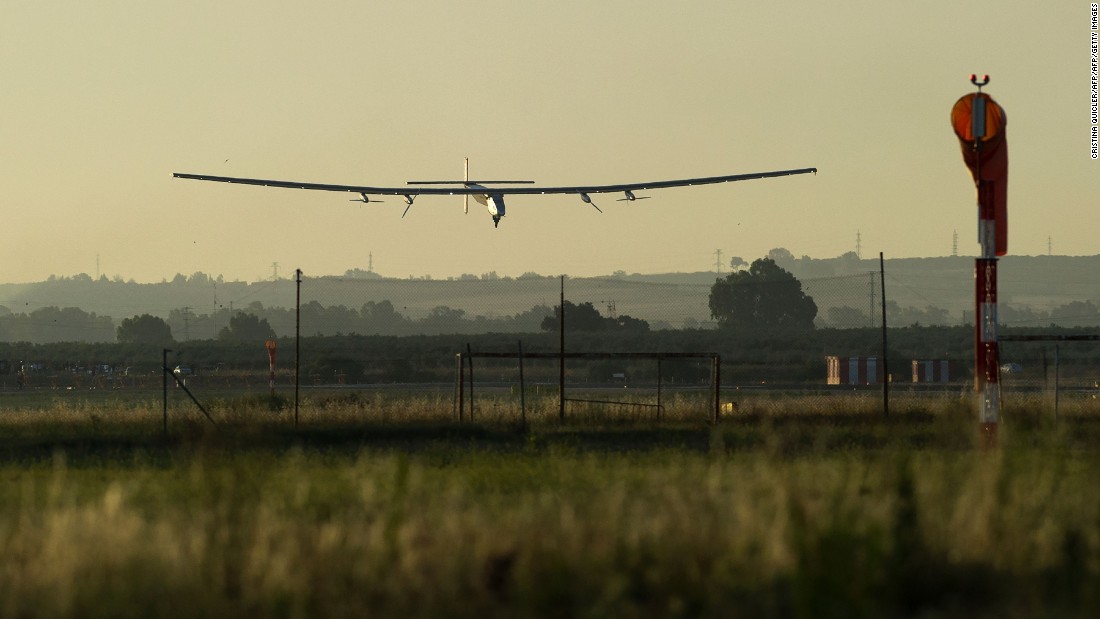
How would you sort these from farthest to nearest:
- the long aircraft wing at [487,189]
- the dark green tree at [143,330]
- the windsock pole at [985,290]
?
the dark green tree at [143,330]
the long aircraft wing at [487,189]
the windsock pole at [985,290]

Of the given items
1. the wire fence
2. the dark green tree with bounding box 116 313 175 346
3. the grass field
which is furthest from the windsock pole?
the dark green tree with bounding box 116 313 175 346

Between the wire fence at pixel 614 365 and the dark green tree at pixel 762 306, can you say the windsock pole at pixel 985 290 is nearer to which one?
the wire fence at pixel 614 365

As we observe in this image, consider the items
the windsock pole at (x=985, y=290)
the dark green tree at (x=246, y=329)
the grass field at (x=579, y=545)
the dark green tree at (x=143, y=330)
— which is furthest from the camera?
the dark green tree at (x=246, y=329)

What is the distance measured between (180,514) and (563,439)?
14507 mm

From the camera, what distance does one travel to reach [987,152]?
17281 mm

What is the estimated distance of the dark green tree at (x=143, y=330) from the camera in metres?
166

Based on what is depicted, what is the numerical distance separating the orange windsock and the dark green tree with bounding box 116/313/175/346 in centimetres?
15494

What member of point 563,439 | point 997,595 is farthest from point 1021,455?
point 563,439

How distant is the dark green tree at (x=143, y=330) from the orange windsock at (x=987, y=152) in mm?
154941

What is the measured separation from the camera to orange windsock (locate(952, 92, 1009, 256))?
17.1 meters

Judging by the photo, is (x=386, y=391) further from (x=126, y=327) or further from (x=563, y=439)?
(x=126, y=327)

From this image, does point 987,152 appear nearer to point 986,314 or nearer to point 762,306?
point 986,314

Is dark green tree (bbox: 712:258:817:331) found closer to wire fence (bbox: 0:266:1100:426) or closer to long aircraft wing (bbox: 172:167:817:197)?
wire fence (bbox: 0:266:1100:426)

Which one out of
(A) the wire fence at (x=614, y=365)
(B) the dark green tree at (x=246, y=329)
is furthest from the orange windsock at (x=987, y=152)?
(B) the dark green tree at (x=246, y=329)
